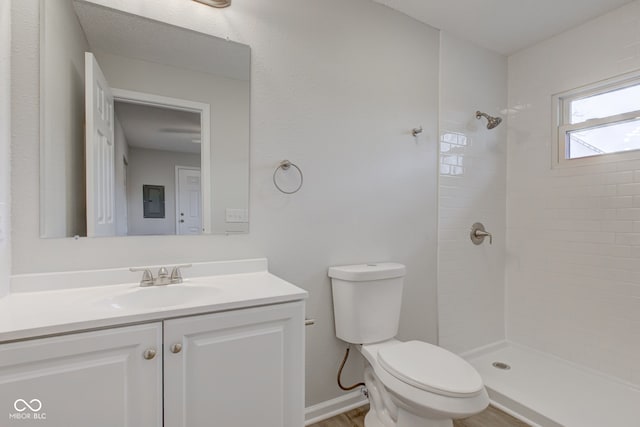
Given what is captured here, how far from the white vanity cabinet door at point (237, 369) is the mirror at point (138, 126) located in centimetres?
58

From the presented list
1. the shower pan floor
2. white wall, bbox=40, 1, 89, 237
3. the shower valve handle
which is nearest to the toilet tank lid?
the shower valve handle

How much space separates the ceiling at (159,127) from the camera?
4.34 feet

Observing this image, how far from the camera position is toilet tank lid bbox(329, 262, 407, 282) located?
5.32ft

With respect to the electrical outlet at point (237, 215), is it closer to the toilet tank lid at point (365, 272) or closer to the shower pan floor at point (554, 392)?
the toilet tank lid at point (365, 272)

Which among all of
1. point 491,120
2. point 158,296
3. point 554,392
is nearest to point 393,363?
point 158,296

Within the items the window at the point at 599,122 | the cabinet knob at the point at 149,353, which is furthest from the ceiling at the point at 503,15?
the cabinet knob at the point at 149,353

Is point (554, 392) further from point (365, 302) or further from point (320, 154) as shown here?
point (320, 154)

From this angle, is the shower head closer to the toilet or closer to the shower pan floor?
the toilet

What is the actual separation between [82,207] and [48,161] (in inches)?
7.9

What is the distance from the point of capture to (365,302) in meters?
1.65

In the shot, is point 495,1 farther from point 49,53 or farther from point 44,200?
point 44,200

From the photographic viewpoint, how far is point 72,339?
805 millimetres

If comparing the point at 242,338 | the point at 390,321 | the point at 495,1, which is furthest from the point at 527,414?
the point at 495,1

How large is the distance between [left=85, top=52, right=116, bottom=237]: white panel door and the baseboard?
53.5 inches
